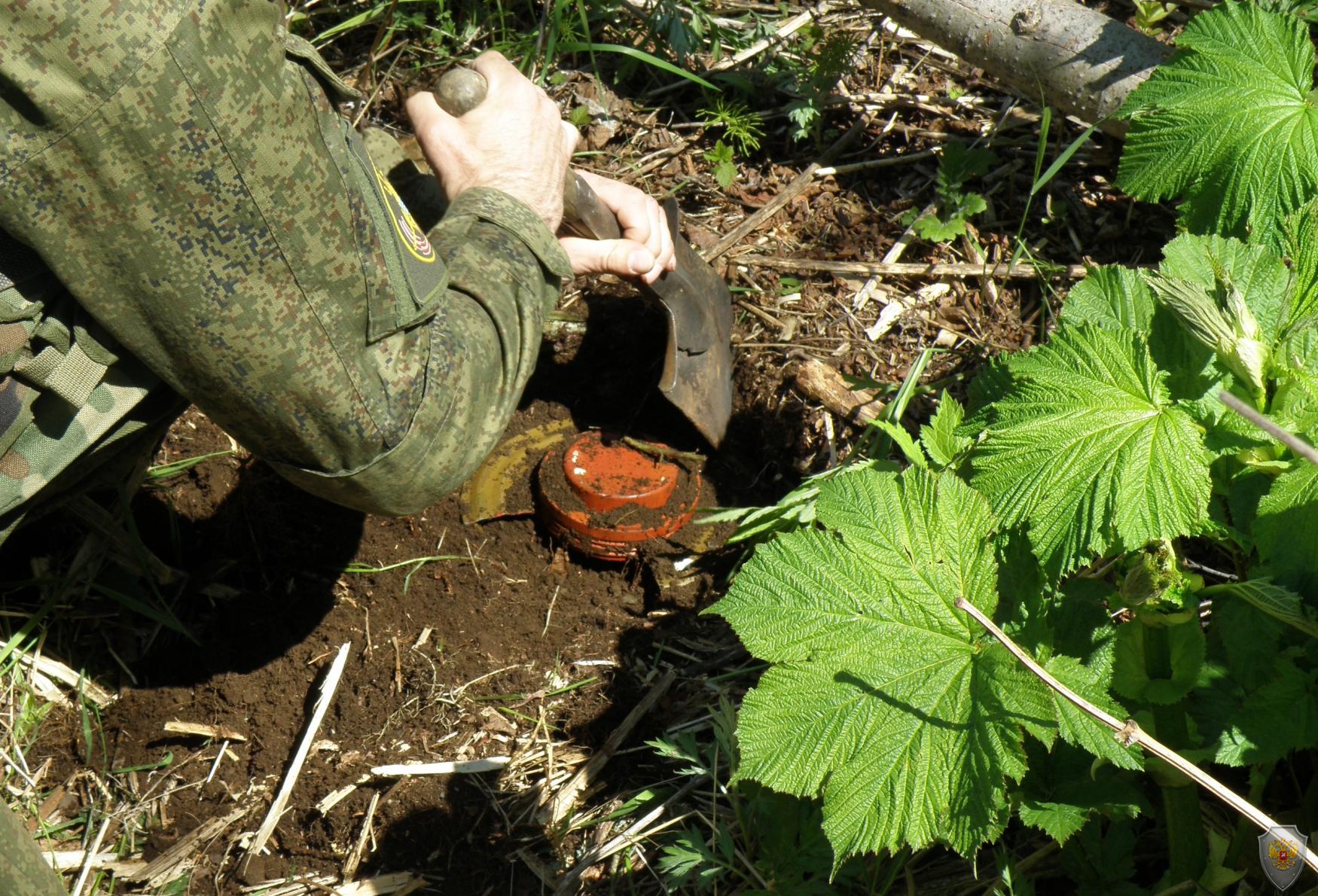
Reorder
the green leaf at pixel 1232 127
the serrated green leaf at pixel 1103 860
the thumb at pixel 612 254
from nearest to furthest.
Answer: the serrated green leaf at pixel 1103 860 < the green leaf at pixel 1232 127 < the thumb at pixel 612 254

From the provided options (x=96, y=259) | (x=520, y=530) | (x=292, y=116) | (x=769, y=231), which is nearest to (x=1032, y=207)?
(x=769, y=231)

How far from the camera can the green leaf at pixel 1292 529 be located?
A: 1454 millimetres

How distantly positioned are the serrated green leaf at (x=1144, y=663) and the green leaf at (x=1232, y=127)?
0.75m

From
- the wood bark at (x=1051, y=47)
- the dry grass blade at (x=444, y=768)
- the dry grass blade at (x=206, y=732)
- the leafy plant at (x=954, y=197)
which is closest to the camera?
the dry grass blade at (x=444, y=768)

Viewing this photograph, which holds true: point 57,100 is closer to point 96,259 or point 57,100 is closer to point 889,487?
point 96,259

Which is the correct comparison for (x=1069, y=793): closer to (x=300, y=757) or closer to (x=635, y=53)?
(x=300, y=757)

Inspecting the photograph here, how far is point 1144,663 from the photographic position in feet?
5.36

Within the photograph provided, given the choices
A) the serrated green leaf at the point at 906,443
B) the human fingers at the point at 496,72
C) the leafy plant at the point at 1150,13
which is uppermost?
the human fingers at the point at 496,72

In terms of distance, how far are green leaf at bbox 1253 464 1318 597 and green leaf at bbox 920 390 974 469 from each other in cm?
53

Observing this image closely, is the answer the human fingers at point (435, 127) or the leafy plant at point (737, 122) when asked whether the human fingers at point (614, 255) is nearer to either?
the human fingers at point (435, 127)

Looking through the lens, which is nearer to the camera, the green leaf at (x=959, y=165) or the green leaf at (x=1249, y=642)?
the green leaf at (x=1249, y=642)

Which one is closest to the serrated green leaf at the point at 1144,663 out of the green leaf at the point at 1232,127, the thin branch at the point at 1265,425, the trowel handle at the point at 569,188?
the thin branch at the point at 1265,425

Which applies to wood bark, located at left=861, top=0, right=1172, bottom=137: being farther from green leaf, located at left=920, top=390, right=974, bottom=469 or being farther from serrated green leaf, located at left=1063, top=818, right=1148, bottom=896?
serrated green leaf, located at left=1063, top=818, right=1148, bottom=896

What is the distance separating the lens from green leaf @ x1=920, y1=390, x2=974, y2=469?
6.48 feet
